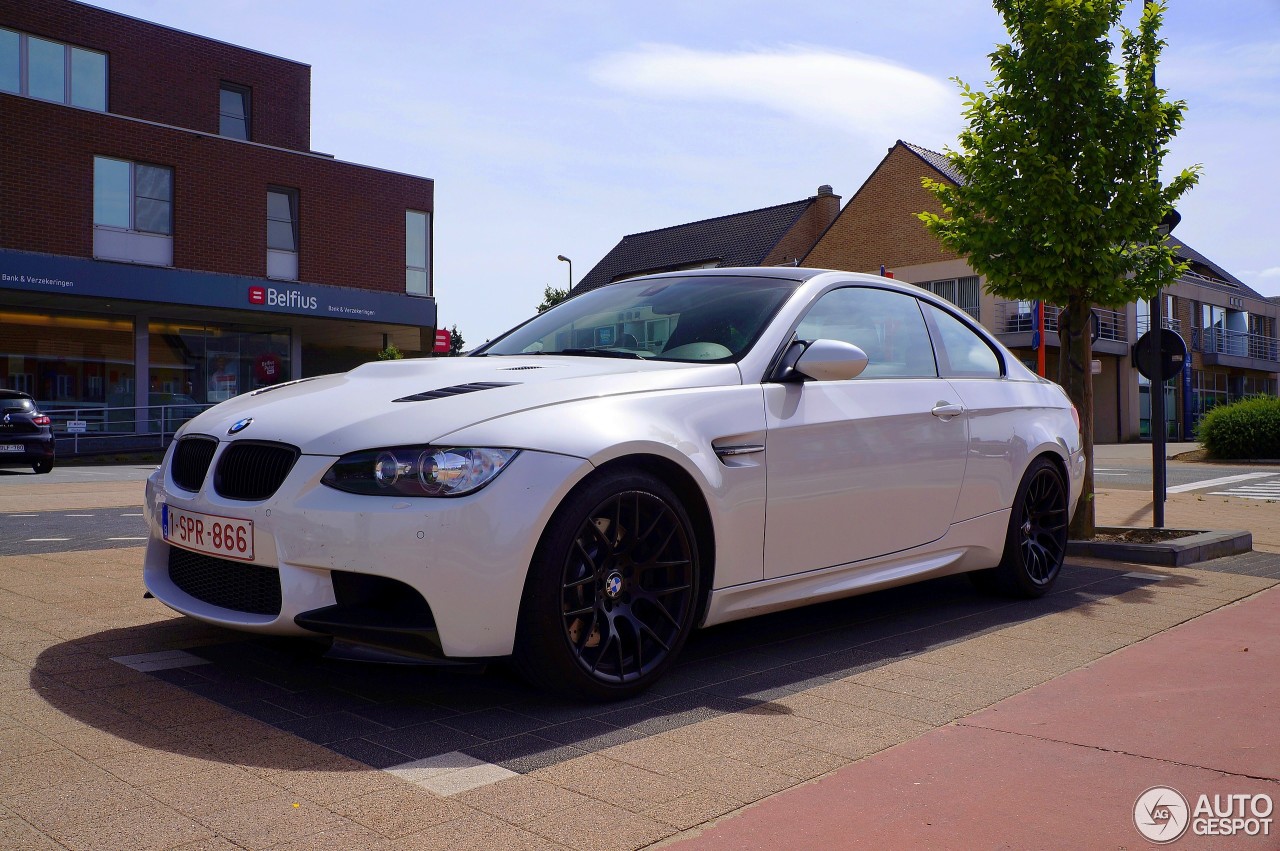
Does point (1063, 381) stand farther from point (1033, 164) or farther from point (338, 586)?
point (338, 586)

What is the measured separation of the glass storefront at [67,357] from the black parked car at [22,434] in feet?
25.8

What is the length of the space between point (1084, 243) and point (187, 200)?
23.6 m

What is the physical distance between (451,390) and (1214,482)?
1771 cm

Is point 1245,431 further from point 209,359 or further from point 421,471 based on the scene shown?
point 421,471

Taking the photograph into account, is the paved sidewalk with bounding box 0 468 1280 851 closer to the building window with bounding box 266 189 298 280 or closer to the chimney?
the building window with bounding box 266 189 298 280

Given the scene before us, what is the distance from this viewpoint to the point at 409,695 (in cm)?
364

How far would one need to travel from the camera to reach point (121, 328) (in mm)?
27312

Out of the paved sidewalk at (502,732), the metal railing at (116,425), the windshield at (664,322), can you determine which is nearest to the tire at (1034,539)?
the paved sidewalk at (502,732)

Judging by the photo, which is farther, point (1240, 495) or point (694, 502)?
point (1240, 495)

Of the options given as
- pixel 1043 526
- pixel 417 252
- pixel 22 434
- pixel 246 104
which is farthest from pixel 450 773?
pixel 246 104

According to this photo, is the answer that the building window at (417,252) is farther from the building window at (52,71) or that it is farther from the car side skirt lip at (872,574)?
the car side skirt lip at (872,574)

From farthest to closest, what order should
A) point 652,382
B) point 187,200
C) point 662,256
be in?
1. point 662,256
2. point 187,200
3. point 652,382

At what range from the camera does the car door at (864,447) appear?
414 centimetres

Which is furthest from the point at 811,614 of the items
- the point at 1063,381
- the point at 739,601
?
the point at 1063,381
